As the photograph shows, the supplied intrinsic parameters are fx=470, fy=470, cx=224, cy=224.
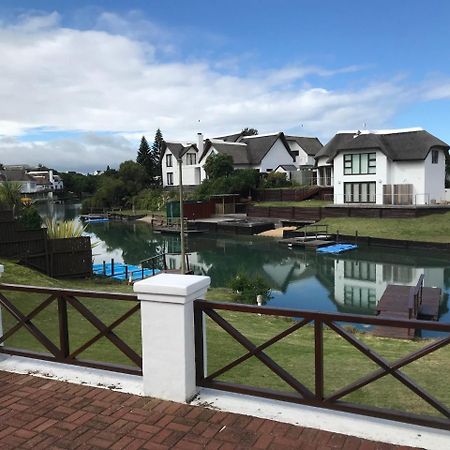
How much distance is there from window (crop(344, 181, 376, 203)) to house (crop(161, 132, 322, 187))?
48.7 feet

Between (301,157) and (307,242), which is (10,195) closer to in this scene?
(307,242)

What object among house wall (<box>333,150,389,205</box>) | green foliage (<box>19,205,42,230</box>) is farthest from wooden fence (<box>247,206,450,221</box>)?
green foliage (<box>19,205,42,230</box>)

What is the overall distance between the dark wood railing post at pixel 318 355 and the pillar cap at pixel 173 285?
110cm

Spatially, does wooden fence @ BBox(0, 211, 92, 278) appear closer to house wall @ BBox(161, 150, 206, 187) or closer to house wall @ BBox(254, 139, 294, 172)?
house wall @ BBox(254, 139, 294, 172)

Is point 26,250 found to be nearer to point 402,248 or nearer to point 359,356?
point 359,356

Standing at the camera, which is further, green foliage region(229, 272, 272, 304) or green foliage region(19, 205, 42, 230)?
green foliage region(19, 205, 42, 230)

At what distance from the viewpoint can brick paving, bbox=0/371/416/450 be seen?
3.54 metres

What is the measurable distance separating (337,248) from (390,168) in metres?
14.7

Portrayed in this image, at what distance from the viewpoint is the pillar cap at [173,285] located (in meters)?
4.07

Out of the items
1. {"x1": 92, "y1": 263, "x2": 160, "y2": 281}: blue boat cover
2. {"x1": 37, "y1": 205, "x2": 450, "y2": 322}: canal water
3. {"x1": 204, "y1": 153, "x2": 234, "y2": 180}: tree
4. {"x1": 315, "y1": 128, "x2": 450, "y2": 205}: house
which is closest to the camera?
{"x1": 37, "y1": 205, "x2": 450, "y2": 322}: canal water

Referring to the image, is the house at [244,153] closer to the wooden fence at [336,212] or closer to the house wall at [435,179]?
the wooden fence at [336,212]

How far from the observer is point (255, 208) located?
47750 mm

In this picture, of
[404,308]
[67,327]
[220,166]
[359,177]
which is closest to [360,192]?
[359,177]

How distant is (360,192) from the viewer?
4369cm
